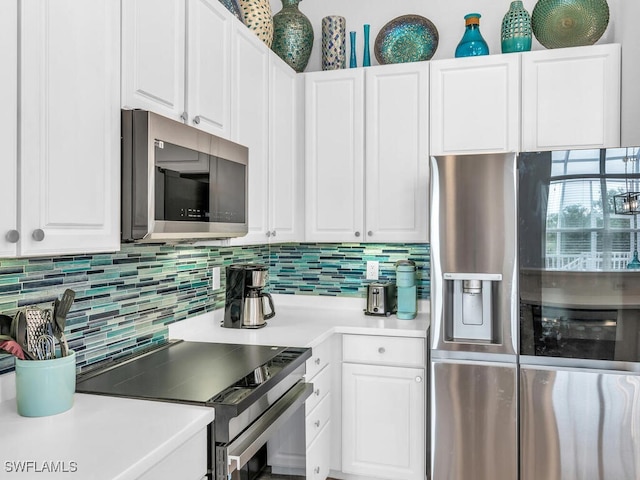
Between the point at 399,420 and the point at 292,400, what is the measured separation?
0.86m

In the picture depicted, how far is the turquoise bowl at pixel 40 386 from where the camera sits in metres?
1.24

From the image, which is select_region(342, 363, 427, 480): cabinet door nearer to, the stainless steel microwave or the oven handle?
the oven handle

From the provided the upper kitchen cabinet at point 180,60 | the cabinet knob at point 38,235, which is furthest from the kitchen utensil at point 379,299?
the cabinet knob at point 38,235

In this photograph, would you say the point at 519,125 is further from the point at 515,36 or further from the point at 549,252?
the point at 549,252

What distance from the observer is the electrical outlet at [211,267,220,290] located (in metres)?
2.50

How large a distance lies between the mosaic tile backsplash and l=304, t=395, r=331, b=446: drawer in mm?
724

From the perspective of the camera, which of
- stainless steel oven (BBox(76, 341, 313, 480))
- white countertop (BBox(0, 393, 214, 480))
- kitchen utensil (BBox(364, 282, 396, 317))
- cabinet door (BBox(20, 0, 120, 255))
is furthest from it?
kitchen utensil (BBox(364, 282, 396, 317))

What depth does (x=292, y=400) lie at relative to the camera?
1763 mm

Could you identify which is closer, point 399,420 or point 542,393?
point 542,393

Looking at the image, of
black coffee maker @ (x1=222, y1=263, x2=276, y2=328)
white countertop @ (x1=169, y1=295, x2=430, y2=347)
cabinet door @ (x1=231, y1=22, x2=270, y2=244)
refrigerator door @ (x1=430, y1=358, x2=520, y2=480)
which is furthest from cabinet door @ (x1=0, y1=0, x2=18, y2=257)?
refrigerator door @ (x1=430, y1=358, x2=520, y2=480)

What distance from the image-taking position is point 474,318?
2238 millimetres

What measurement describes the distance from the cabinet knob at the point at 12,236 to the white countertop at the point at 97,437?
1.51 ft

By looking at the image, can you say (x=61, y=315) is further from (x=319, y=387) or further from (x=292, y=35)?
(x=292, y=35)

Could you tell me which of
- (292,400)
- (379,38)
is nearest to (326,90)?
(379,38)
